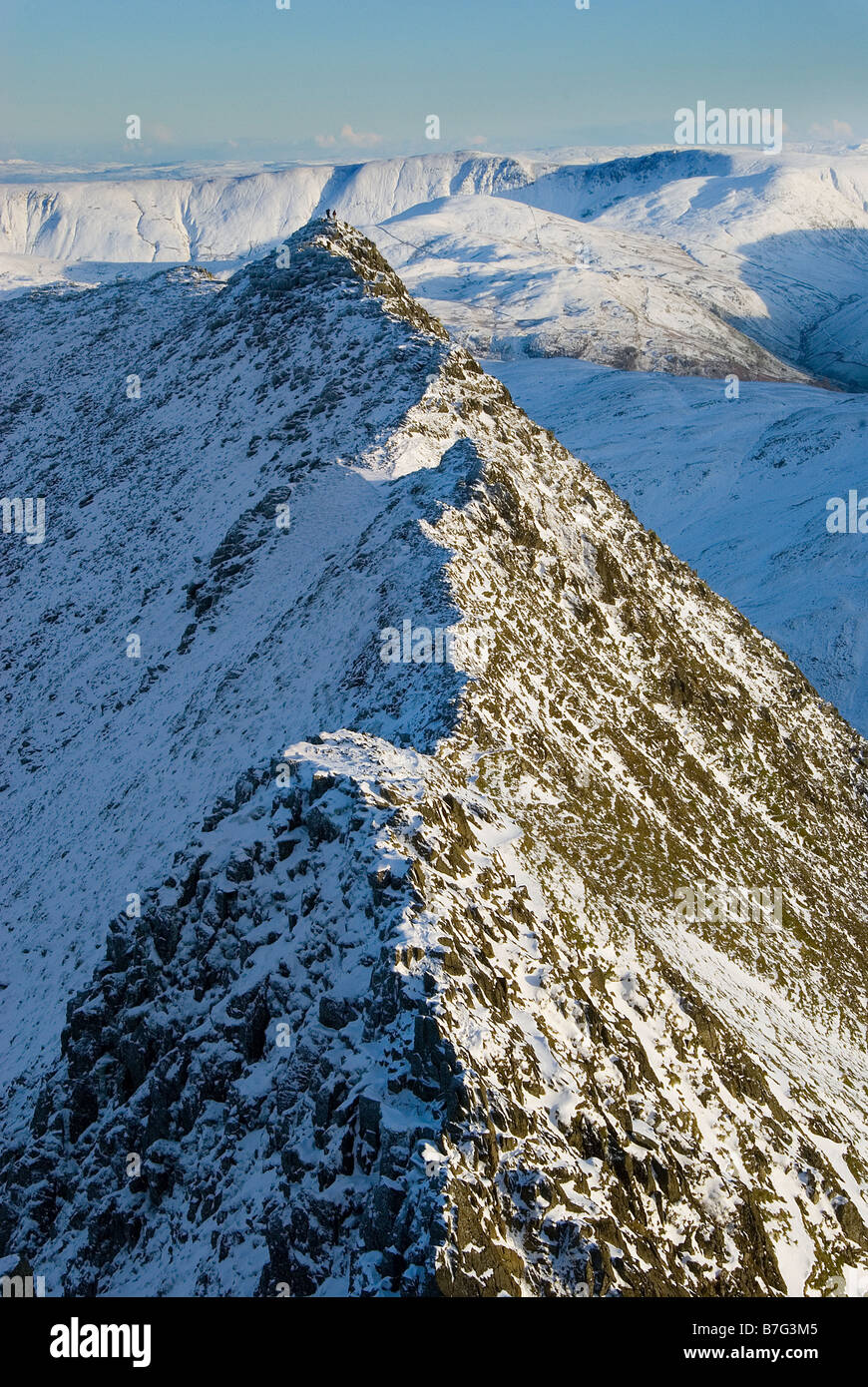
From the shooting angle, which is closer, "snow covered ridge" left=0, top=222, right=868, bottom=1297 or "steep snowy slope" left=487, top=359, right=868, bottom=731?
"snow covered ridge" left=0, top=222, right=868, bottom=1297

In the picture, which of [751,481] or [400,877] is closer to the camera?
[400,877]

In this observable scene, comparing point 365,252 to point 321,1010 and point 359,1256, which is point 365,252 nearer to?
point 321,1010

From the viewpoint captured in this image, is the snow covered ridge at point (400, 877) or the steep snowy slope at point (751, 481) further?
the steep snowy slope at point (751, 481)

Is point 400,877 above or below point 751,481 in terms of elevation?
above
